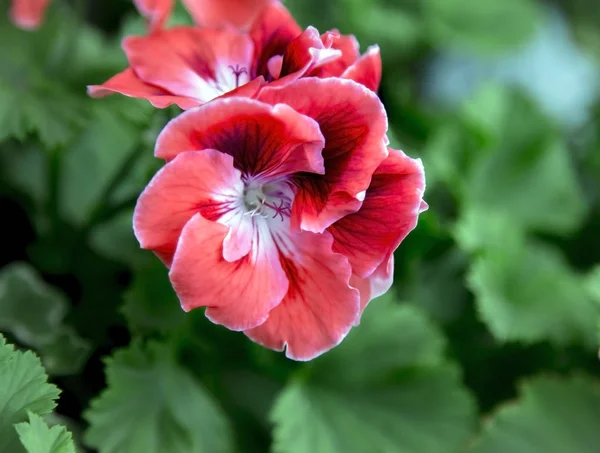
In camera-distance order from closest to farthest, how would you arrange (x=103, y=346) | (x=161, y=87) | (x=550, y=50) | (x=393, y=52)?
(x=161, y=87), (x=103, y=346), (x=393, y=52), (x=550, y=50)

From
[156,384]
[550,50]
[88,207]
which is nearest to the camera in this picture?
[156,384]

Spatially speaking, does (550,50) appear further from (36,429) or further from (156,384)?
(36,429)

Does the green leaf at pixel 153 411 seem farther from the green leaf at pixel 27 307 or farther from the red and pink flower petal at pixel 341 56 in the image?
the red and pink flower petal at pixel 341 56

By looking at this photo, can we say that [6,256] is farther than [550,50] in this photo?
No

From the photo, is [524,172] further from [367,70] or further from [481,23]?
[367,70]

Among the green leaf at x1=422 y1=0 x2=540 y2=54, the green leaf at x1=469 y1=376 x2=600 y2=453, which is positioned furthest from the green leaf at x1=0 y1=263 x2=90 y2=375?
the green leaf at x1=422 y1=0 x2=540 y2=54

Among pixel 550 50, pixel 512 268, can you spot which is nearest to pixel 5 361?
pixel 512 268

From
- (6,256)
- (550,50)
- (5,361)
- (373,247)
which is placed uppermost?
(373,247)
